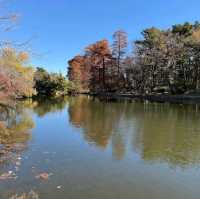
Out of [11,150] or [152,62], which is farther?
[152,62]

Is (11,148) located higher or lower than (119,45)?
lower

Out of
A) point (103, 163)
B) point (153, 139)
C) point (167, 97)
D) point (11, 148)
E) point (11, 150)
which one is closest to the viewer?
point (103, 163)

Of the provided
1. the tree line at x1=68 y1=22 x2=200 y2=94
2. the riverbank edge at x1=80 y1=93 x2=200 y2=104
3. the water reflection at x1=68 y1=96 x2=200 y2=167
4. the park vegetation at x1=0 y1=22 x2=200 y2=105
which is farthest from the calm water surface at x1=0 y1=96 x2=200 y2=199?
the tree line at x1=68 y1=22 x2=200 y2=94

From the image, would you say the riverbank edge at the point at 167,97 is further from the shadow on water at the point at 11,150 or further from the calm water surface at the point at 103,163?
the shadow on water at the point at 11,150

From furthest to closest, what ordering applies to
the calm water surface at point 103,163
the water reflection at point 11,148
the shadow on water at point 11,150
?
the water reflection at point 11,148, the shadow on water at point 11,150, the calm water surface at point 103,163

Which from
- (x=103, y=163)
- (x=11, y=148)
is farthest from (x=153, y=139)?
(x=11, y=148)

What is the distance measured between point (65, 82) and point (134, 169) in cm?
4706

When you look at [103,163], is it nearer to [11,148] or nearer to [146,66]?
[11,148]

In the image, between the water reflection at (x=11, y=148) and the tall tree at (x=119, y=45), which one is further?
the tall tree at (x=119, y=45)

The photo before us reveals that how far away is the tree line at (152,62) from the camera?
37000 millimetres

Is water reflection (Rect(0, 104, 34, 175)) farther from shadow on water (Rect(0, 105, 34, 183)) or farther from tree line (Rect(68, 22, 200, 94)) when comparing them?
tree line (Rect(68, 22, 200, 94))

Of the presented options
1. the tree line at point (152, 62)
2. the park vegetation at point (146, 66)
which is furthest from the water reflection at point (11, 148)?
the tree line at point (152, 62)

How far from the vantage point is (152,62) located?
40.5 meters

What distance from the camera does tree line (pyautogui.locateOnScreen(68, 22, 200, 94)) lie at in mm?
37000
